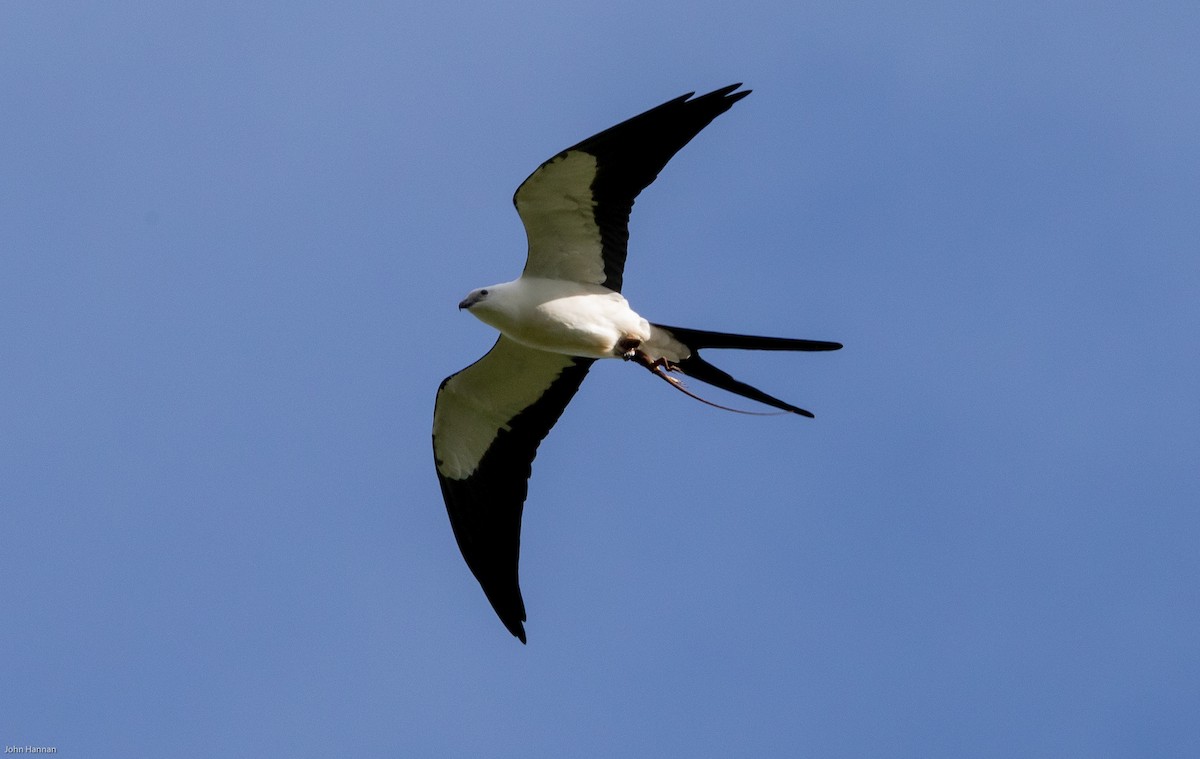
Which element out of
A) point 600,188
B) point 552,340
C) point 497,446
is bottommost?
point 497,446

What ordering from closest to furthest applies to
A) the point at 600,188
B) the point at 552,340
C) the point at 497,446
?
the point at 600,188 → the point at 552,340 → the point at 497,446

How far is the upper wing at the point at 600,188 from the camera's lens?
8.67 meters

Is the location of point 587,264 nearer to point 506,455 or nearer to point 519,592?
point 506,455

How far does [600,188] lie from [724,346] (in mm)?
1349

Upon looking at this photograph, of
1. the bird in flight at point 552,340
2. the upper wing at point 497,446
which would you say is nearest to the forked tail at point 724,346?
the bird in flight at point 552,340

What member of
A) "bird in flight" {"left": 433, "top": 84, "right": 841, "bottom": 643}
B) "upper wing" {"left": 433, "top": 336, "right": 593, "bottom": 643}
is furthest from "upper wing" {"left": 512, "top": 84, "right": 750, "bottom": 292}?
"upper wing" {"left": 433, "top": 336, "right": 593, "bottom": 643}

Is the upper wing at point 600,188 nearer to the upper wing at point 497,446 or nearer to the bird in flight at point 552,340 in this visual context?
the bird in flight at point 552,340

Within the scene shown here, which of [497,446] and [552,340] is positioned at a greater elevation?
[552,340]

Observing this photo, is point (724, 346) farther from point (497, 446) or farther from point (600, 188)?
point (497, 446)

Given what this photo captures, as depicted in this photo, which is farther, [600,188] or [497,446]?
[497,446]

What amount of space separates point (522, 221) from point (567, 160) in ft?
2.20

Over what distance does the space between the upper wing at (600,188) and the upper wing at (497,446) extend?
0.82 meters

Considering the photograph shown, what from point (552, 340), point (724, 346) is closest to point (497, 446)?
point (552, 340)

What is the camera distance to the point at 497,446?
1018 cm
